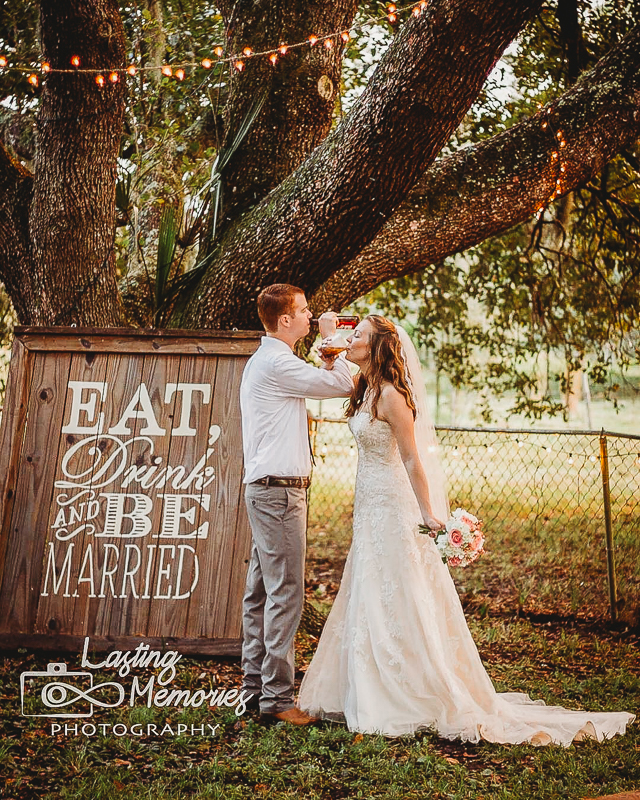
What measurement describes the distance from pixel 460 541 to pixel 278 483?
2.97 ft

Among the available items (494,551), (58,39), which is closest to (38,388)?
(58,39)

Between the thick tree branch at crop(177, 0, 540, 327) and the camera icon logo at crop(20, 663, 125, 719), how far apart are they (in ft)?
7.31

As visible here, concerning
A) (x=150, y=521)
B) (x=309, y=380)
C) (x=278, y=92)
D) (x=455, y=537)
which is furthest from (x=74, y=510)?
(x=278, y=92)

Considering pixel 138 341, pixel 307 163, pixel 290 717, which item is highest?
pixel 307 163

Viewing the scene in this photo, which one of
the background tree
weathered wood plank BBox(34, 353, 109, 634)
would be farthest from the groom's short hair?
weathered wood plank BBox(34, 353, 109, 634)

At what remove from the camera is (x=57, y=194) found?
4.66m

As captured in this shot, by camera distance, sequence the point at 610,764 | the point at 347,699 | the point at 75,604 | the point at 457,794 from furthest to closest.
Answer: the point at 75,604 → the point at 347,699 → the point at 610,764 → the point at 457,794

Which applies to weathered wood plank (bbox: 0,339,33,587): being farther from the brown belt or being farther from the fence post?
the fence post

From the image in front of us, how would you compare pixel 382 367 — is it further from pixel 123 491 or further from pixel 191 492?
pixel 123 491

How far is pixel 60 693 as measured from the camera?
12.9 ft

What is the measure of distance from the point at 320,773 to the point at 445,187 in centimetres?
352

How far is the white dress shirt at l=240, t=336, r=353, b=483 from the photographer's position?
3.79 m

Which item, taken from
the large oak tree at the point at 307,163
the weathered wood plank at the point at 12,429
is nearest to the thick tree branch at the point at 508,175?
the large oak tree at the point at 307,163

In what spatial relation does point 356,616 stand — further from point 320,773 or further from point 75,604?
point 75,604
